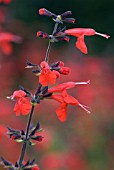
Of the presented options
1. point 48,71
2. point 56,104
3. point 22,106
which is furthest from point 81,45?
point 56,104

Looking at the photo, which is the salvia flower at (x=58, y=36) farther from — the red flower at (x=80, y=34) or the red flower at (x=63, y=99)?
the red flower at (x=63, y=99)

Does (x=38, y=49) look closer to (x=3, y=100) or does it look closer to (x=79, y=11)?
(x=79, y=11)

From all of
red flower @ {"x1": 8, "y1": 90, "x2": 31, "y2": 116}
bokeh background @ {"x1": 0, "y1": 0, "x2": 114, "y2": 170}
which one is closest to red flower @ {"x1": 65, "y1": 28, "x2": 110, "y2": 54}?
red flower @ {"x1": 8, "y1": 90, "x2": 31, "y2": 116}

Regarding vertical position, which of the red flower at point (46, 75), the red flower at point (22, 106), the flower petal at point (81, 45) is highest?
the flower petal at point (81, 45)

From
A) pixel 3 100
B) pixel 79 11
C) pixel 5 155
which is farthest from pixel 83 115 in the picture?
pixel 79 11

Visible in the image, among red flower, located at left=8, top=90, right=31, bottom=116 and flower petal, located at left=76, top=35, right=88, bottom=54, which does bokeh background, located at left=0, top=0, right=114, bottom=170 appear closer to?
red flower, located at left=8, top=90, right=31, bottom=116

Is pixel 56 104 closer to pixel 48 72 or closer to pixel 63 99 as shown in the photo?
pixel 63 99

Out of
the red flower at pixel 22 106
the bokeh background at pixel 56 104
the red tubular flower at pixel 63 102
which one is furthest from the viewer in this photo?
the bokeh background at pixel 56 104

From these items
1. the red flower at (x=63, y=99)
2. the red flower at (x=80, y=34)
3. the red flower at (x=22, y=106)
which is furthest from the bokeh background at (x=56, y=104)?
the red flower at (x=80, y=34)
